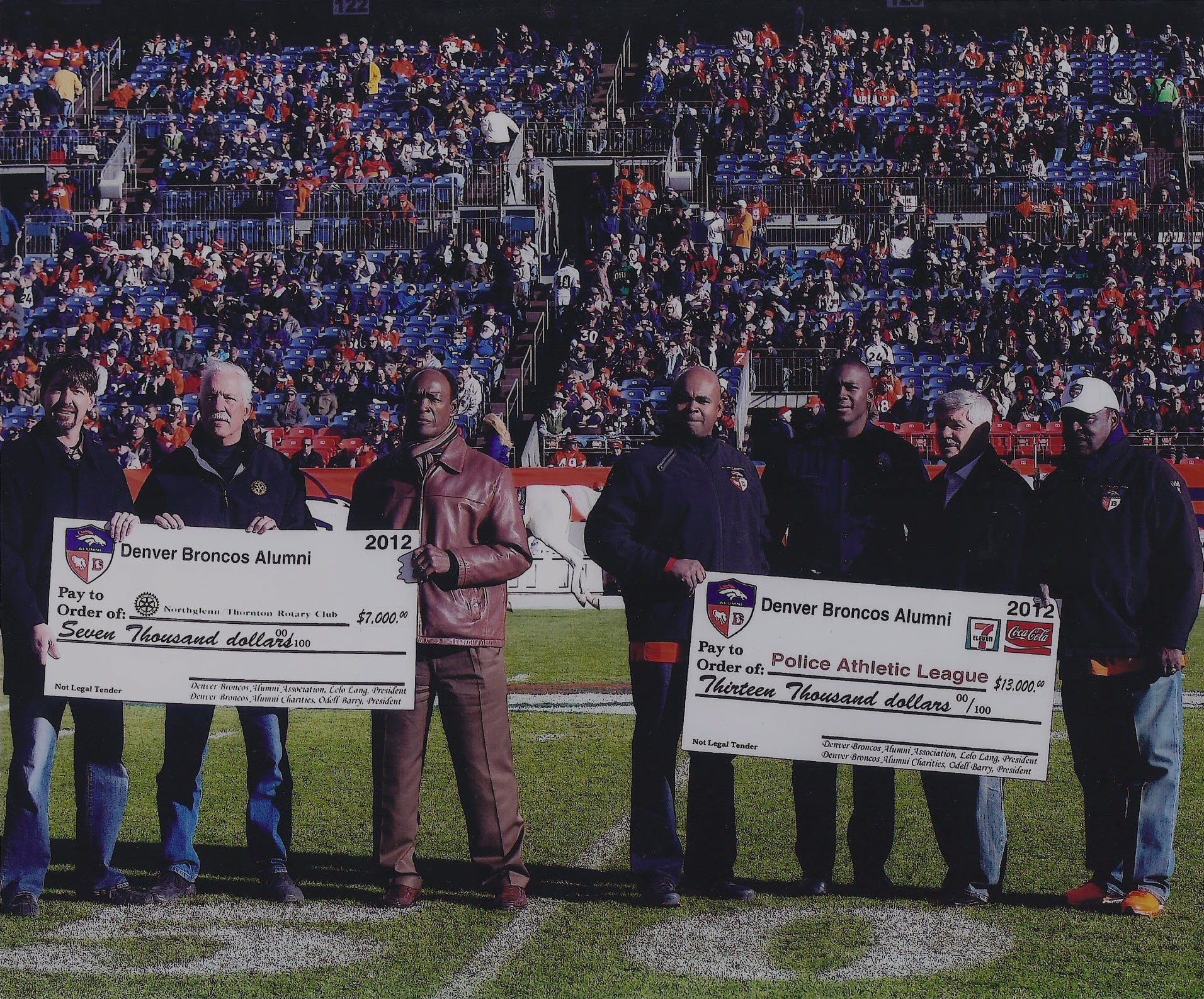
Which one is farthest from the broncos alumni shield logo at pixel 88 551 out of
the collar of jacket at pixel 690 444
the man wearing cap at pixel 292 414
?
the man wearing cap at pixel 292 414

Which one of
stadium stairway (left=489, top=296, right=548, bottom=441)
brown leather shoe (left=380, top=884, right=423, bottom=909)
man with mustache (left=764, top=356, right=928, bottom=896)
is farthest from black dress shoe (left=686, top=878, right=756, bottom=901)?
stadium stairway (left=489, top=296, right=548, bottom=441)

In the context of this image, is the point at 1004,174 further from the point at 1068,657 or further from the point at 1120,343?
the point at 1068,657

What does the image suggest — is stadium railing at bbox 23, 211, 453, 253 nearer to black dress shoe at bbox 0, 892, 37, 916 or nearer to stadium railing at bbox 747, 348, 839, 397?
stadium railing at bbox 747, 348, 839, 397

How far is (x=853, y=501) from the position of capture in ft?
20.8

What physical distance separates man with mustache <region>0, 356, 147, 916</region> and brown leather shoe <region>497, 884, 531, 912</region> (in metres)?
1.43

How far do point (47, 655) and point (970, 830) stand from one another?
12.2ft

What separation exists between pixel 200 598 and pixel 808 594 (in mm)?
2503

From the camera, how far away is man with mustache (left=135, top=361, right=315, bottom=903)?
20.6ft

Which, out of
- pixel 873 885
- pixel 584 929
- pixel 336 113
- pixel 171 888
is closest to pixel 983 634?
pixel 873 885

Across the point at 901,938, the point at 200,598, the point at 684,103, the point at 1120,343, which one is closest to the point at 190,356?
the point at 684,103

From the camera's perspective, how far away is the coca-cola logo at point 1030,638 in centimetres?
617

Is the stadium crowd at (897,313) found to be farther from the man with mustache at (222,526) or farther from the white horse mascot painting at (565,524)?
the man with mustache at (222,526)

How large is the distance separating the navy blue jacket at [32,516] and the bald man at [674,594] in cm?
202

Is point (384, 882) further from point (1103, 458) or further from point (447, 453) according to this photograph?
point (1103, 458)
